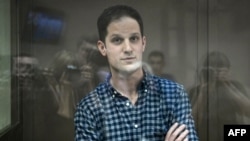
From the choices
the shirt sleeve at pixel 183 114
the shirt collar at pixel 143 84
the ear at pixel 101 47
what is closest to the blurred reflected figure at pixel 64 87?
the ear at pixel 101 47

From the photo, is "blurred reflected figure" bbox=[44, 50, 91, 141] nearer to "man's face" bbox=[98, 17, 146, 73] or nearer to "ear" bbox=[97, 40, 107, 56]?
"ear" bbox=[97, 40, 107, 56]

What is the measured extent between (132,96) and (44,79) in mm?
672

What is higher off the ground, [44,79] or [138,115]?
[44,79]

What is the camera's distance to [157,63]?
8.13ft

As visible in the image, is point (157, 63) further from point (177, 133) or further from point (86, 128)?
point (86, 128)

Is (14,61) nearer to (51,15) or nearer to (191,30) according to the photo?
(51,15)

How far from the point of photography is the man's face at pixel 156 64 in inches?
96.0

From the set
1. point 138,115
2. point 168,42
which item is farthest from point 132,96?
point 168,42

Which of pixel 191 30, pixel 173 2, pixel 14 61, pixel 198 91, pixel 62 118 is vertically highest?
pixel 173 2

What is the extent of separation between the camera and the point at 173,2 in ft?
8.16

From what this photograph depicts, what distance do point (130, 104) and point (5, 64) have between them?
3.03 feet

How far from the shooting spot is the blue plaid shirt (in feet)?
6.57

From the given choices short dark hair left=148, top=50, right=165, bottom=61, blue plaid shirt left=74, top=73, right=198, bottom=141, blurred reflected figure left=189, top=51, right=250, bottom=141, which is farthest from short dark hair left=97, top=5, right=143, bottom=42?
blurred reflected figure left=189, top=51, right=250, bottom=141

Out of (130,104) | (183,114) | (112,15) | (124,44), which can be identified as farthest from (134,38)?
(183,114)
